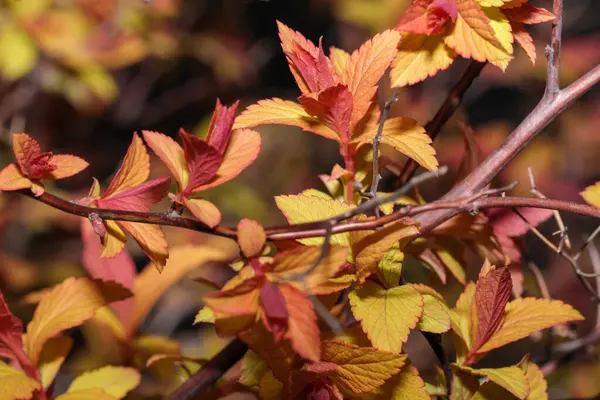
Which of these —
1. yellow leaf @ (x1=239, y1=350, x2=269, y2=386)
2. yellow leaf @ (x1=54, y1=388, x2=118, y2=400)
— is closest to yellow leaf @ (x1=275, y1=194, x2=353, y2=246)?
yellow leaf @ (x1=239, y1=350, x2=269, y2=386)

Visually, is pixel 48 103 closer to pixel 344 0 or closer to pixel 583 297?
pixel 344 0

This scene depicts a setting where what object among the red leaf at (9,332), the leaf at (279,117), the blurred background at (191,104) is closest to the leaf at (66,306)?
the red leaf at (9,332)

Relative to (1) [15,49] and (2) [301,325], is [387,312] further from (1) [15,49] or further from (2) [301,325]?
(1) [15,49]

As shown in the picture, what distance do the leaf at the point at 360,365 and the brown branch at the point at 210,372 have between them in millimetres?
114

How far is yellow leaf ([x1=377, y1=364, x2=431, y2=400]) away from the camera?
48 centimetres

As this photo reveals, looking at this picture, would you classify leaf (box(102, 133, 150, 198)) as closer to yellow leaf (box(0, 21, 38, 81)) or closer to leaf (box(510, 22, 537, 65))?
leaf (box(510, 22, 537, 65))

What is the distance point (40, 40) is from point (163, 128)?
1.09 metres

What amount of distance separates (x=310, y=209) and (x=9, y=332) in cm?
31

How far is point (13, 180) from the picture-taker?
1.49 feet

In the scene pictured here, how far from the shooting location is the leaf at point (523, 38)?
0.52 meters

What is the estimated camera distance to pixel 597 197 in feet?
1.78

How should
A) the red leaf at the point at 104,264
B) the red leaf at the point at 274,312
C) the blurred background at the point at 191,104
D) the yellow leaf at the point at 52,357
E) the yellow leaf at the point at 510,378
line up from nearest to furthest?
the red leaf at the point at 274,312 → the yellow leaf at the point at 510,378 → the yellow leaf at the point at 52,357 → the red leaf at the point at 104,264 → the blurred background at the point at 191,104

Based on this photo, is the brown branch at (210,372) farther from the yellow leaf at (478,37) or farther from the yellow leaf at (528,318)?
the yellow leaf at (478,37)

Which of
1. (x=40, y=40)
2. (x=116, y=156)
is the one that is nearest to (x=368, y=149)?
(x=40, y=40)
